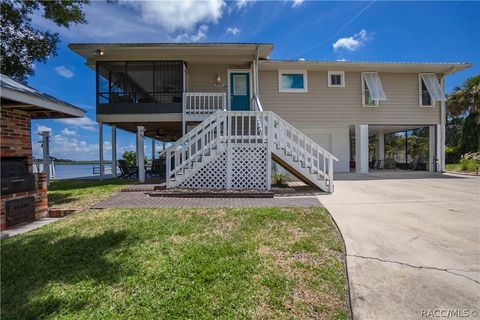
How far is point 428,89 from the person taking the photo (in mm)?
12328

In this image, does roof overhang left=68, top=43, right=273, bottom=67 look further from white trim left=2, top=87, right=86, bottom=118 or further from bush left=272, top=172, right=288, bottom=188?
bush left=272, top=172, right=288, bottom=188

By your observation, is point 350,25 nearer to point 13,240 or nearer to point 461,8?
point 461,8

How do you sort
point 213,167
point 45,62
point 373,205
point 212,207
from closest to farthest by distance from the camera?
point 212,207
point 373,205
point 213,167
point 45,62

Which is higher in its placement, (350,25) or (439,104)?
(350,25)

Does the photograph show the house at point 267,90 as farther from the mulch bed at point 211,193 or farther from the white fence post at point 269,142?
the mulch bed at point 211,193

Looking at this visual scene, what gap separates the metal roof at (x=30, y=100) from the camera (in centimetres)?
396

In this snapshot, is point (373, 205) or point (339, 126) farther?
point (339, 126)

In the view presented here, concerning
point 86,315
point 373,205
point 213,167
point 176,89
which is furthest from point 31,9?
point 373,205

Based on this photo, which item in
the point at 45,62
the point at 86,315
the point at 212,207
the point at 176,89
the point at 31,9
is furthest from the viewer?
the point at 176,89

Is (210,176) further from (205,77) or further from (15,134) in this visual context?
(205,77)

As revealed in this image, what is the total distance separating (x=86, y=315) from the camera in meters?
2.30

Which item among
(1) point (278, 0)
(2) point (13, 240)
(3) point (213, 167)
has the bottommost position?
(2) point (13, 240)

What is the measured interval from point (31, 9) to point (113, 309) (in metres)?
9.71

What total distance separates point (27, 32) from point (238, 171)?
8.55m
